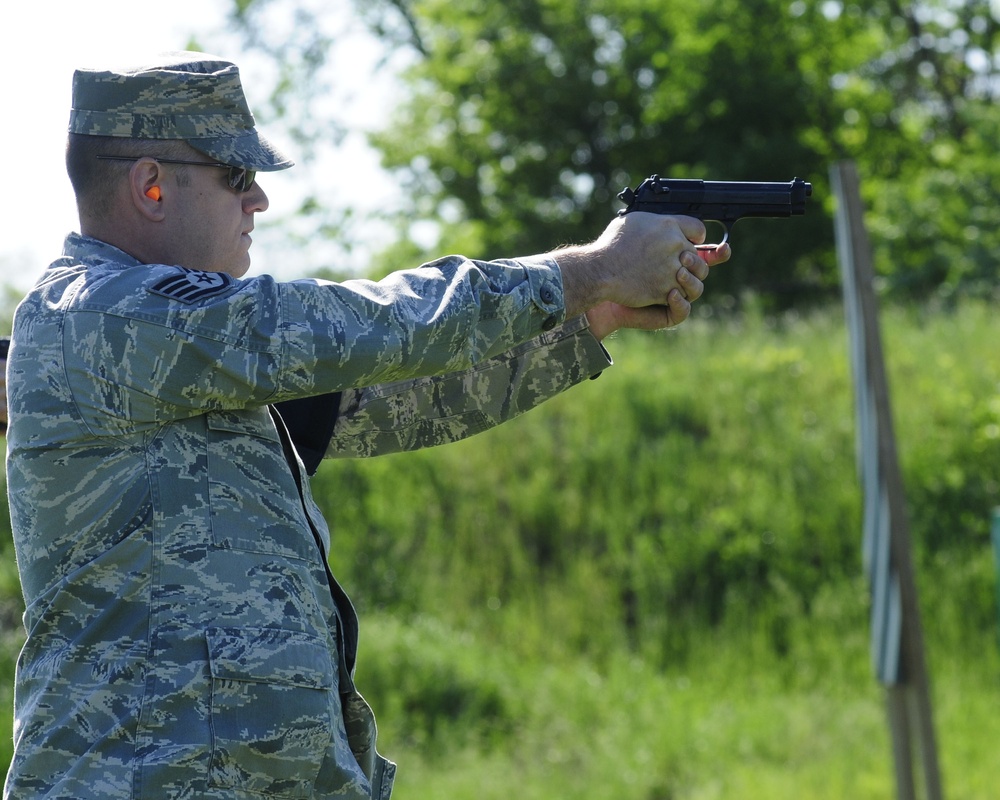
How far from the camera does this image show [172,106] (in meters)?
2.26

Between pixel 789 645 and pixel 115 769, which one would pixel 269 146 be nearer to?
pixel 115 769

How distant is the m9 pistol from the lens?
8.64 feet

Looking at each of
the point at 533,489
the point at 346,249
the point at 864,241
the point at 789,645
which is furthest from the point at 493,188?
the point at 864,241

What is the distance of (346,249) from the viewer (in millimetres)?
25078

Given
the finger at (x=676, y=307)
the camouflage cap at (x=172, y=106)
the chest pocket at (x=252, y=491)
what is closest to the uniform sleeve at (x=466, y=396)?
the finger at (x=676, y=307)

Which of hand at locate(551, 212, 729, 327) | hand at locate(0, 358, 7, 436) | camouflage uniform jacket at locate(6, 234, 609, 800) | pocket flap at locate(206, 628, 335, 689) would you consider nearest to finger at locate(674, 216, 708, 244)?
hand at locate(551, 212, 729, 327)

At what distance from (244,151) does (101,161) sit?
0.25 m

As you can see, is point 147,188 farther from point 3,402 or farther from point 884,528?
point 884,528

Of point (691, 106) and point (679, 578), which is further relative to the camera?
point (691, 106)

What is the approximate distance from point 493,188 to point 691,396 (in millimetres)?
11133

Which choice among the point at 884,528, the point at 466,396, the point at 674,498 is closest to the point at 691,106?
the point at 674,498

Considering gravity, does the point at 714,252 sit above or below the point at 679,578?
above

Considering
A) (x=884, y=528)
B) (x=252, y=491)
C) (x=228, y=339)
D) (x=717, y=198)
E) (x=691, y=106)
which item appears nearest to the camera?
(x=228, y=339)

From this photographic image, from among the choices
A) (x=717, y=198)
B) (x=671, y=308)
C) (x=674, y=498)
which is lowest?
(x=674, y=498)
